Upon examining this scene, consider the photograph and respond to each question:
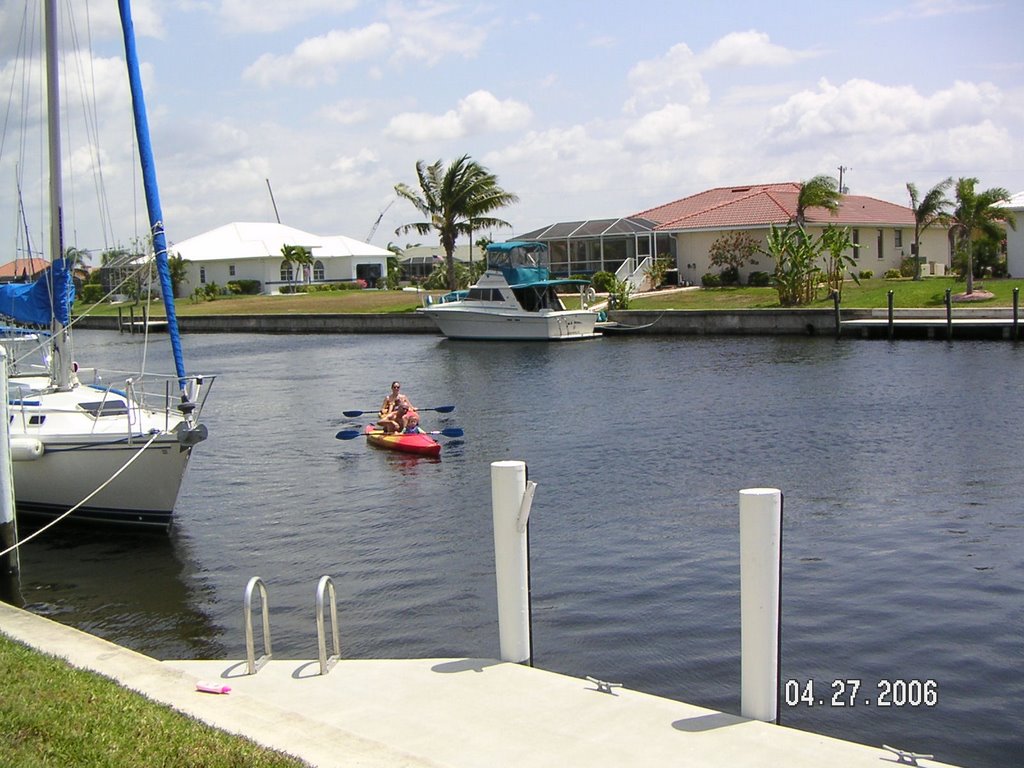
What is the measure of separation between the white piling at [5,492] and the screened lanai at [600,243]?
198 ft

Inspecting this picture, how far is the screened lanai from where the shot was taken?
239 ft

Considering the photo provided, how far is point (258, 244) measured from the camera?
10256 centimetres

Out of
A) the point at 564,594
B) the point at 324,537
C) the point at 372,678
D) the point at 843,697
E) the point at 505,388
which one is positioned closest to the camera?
the point at 372,678

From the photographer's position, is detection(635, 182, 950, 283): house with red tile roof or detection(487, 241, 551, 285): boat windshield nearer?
detection(487, 241, 551, 285): boat windshield

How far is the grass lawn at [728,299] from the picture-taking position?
2192 inches

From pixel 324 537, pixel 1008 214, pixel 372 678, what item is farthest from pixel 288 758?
pixel 1008 214

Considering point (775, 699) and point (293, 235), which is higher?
point (293, 235)

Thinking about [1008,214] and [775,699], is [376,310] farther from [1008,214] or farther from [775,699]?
[775,699]

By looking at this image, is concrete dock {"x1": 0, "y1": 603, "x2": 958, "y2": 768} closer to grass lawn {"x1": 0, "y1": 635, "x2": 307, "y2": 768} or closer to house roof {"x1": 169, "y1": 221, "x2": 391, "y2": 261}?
grass lawn {"x1": 0, "y1": 635, "x2": 307, "y2": 768}

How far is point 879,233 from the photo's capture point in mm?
69875

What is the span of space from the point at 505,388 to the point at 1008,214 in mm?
31391

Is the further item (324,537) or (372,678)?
(324,537)

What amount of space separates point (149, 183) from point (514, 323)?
135ft
